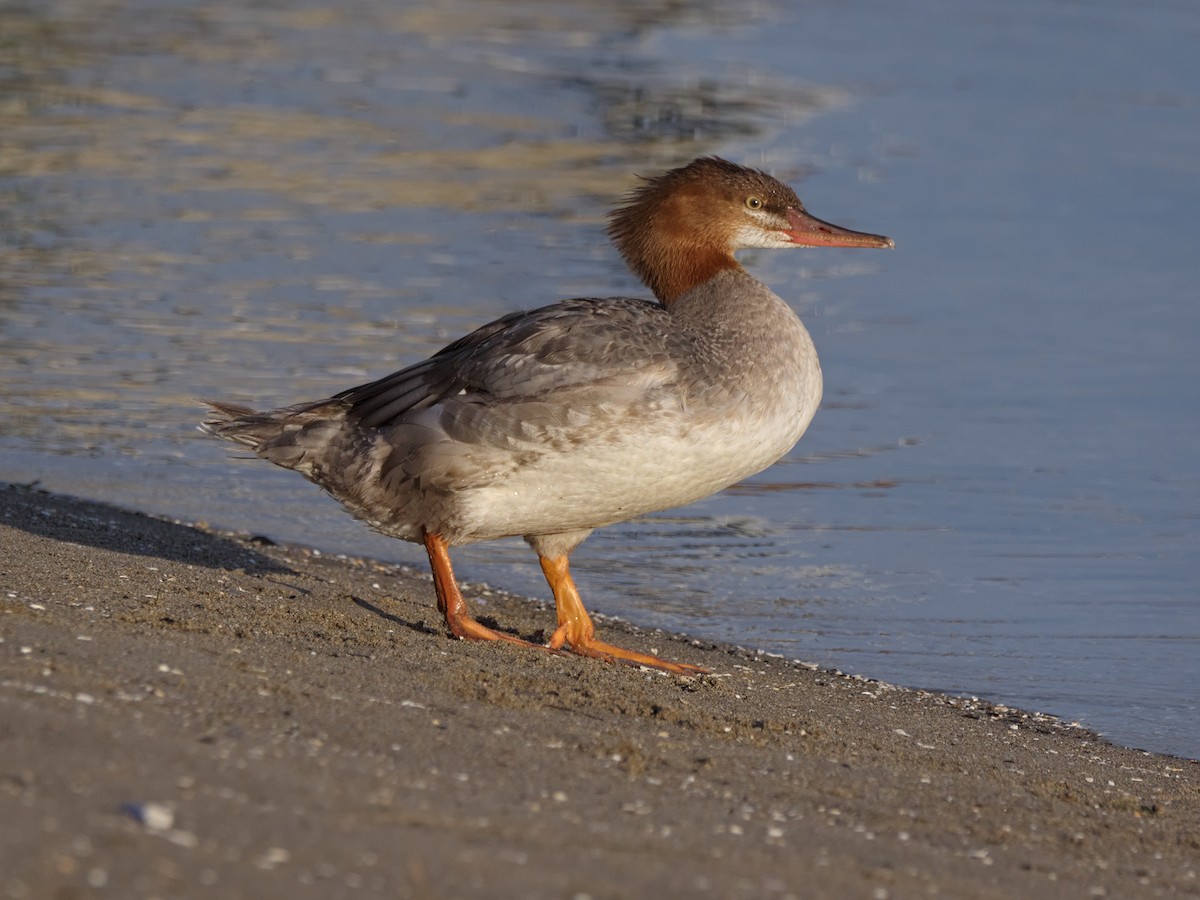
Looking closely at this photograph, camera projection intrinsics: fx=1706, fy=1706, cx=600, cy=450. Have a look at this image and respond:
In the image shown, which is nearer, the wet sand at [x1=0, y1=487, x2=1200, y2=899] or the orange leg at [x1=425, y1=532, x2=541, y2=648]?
the wet sand at [x1=0, y1=487, x2=1200, y2=899]

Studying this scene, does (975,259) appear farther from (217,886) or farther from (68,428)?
(217,886)

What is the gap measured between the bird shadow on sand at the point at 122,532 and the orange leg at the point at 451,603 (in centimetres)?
113

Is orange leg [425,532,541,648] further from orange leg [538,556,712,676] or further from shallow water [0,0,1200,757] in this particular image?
shallow water [0,0,1200,757]

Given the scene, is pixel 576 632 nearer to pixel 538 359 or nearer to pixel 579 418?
pixel 579 418

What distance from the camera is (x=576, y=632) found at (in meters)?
6.77

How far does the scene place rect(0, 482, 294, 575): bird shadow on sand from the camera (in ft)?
24.1

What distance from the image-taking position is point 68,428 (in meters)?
9.77

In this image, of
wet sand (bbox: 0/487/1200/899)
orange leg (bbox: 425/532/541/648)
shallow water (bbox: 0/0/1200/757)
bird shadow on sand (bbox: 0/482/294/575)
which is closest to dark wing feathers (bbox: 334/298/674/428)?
orange leg (bbox: 425/532/541/648)

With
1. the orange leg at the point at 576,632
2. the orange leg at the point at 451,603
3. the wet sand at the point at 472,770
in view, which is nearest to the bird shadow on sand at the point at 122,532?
the wet sand at the point at 472,770

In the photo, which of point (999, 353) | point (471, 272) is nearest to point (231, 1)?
point (471, 272)

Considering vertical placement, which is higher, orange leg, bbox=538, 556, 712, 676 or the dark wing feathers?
the dark wing feathers

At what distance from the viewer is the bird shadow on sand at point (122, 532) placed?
736 centimetres

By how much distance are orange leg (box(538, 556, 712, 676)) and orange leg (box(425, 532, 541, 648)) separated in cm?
15

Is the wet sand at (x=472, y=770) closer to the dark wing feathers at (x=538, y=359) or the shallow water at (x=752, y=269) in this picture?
the dark wing feathers at (x=538, y=359)
